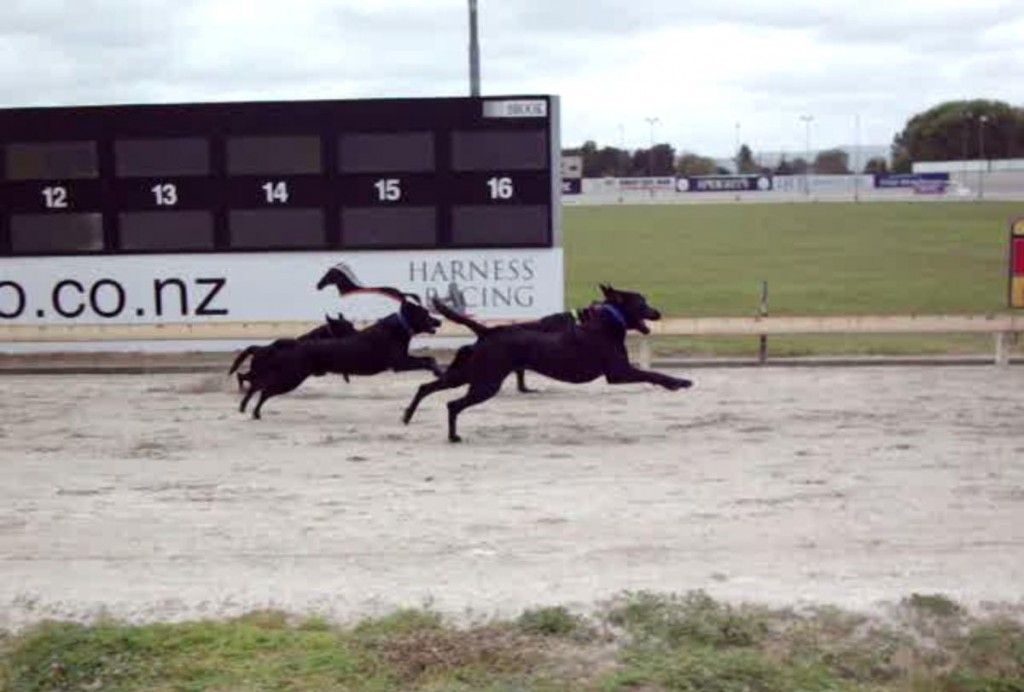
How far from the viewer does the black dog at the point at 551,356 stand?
10656mm

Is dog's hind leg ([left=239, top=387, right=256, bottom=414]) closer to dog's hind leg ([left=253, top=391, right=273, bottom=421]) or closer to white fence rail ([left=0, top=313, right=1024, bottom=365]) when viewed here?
dog's hind leg ([left=253, top=391, right=273, bottom=421])

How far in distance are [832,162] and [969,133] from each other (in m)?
25.5

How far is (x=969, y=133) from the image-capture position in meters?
121

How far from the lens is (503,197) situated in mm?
15828

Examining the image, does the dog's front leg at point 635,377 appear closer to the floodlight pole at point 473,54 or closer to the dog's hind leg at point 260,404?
the dog's hind leg at point 260,404

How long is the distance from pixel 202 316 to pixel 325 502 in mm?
8501

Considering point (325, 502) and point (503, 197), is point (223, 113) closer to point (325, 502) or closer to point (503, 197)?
point (503, 197)

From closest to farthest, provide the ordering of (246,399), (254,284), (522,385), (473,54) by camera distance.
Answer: (246,399) < (522,385) < (254,284) < (473,54)

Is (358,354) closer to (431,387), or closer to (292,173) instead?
(431,387)

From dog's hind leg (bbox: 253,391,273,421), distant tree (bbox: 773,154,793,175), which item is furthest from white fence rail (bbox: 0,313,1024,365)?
distant tree (bbox: 773,154,793,175)

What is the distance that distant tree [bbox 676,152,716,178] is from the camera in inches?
5719

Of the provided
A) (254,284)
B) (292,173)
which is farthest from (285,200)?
(254,284)

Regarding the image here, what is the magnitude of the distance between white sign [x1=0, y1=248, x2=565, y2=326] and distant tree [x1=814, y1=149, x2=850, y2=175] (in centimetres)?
13006

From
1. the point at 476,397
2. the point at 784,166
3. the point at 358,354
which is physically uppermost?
the point at 784,166
